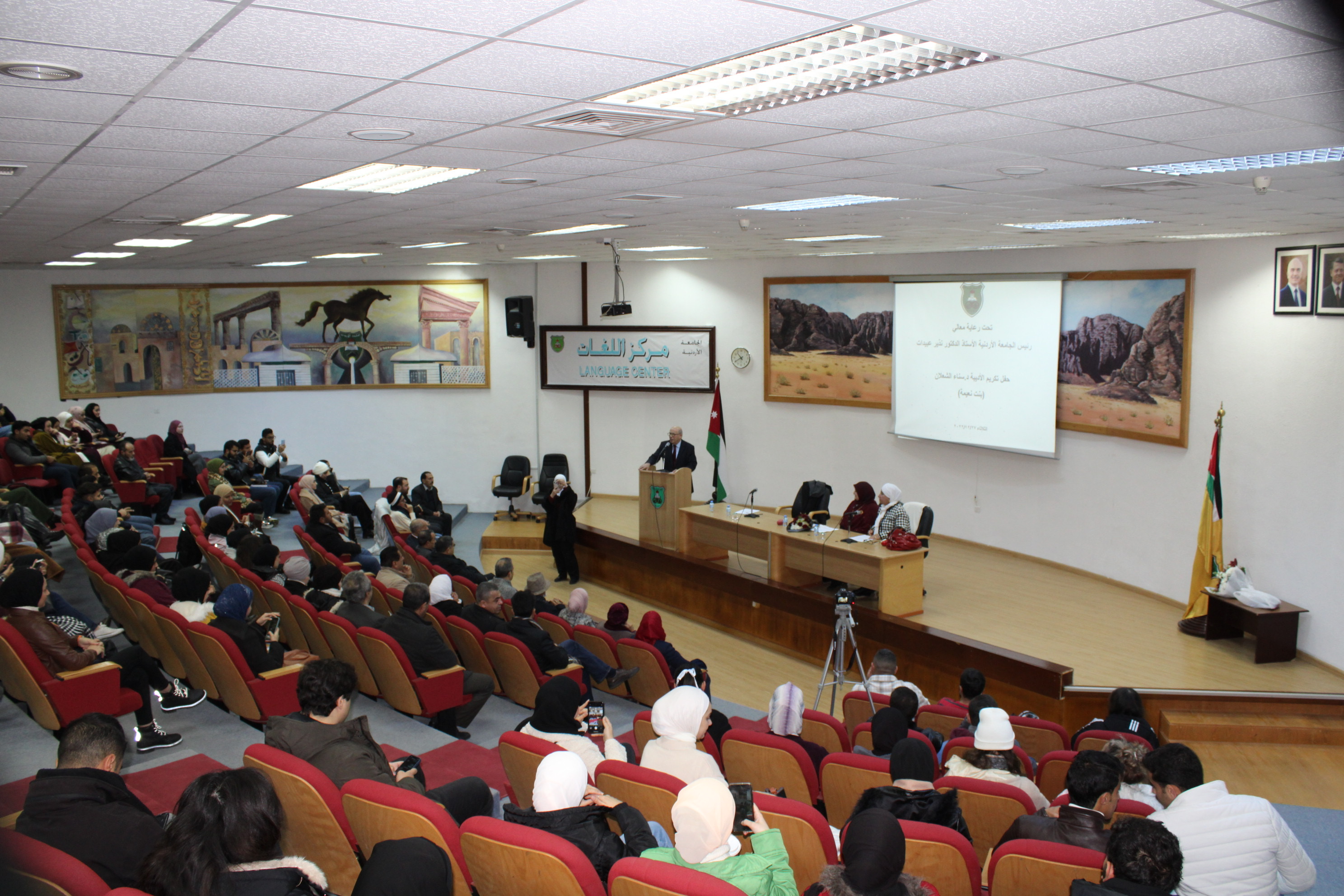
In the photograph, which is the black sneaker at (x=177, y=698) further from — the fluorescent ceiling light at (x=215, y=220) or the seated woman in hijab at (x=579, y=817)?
the seated woman in hijab at (x=579, y=817)

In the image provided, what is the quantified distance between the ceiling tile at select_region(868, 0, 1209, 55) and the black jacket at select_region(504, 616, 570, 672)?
452 centimetres

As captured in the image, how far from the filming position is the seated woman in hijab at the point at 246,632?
5309 millimetres

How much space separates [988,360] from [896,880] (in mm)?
9337

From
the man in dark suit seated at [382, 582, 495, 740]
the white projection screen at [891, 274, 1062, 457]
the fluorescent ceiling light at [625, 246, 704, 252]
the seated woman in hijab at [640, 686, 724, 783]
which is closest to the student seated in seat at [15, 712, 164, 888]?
the seated woman in hijab at [640, 686, 724, 783]

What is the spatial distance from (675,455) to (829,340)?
Result: 3055 mm

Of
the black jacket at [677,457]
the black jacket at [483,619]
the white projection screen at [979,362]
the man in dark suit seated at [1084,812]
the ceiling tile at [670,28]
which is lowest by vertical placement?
the black jacket at [483,619]

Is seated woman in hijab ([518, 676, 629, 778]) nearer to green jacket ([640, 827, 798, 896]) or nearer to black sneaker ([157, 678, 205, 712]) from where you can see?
green jacket ([640, 827, 798, 896])

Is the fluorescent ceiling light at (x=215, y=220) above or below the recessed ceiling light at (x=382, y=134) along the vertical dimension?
above

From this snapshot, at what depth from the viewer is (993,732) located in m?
4.25

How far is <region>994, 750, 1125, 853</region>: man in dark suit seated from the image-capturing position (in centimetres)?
346

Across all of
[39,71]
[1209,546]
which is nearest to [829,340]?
[1209,546]

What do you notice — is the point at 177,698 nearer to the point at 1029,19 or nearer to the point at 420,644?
the point at 420,644

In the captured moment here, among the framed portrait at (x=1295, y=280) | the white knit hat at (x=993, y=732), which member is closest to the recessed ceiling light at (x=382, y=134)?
the white knit hat at (x=993, y=732)

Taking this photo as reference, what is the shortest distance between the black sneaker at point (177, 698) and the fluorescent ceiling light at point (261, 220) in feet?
10.7
